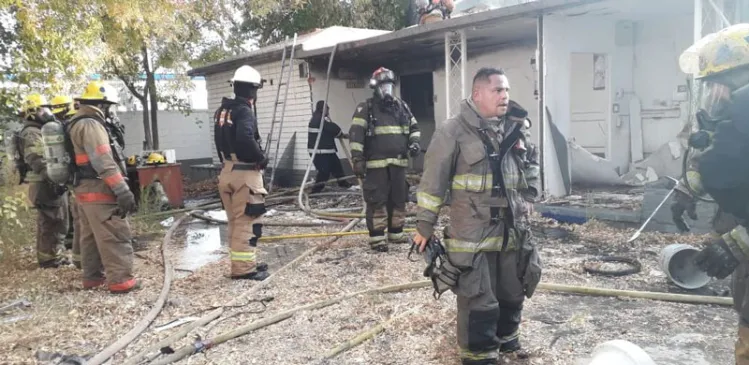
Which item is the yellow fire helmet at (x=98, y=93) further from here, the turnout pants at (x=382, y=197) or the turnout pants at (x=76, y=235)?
the turnout pants at (x=382, y=197)

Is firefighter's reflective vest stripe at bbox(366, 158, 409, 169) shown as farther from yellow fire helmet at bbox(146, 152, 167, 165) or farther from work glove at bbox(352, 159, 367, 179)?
yellow fire helmet at bbox(146, 152, 167, 165)

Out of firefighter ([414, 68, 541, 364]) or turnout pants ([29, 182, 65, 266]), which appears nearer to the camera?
firefighter ([414, 68, 541, 364])

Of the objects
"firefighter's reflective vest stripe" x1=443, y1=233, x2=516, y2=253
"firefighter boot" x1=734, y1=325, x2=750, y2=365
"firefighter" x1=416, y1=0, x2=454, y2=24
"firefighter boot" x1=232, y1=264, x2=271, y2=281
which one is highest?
"firefighter" x1=416, y1=0, x2=454, y2=24

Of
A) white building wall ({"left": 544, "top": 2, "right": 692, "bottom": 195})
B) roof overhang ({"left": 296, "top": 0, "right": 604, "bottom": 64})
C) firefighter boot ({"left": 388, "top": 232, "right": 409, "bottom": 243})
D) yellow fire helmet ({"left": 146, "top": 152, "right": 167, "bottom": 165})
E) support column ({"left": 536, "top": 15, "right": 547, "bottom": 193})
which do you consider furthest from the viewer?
yellow fire helmet ({"left": 146, "top": 152, "right": 167, "bottom": 165})

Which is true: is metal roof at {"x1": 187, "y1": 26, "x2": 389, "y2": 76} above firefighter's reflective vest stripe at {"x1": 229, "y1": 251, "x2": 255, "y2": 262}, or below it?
above

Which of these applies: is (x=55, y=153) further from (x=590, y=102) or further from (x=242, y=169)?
(x=590, y=102)

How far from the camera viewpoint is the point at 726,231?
2.46 metres

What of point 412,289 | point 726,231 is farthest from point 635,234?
point 726,231

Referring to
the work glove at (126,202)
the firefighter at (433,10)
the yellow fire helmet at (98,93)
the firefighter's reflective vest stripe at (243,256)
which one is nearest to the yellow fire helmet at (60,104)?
the yellow fire helmet at (98,93)

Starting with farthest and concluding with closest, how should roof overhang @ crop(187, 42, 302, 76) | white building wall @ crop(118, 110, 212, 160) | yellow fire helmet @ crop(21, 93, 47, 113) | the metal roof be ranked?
white building wall @ crop(118, 110, 212, 160) → roof overhang @ crop(187, 42, 302, 76) → the metal roof → yellow fire helmet @ crop(21, 93, 47, 113)

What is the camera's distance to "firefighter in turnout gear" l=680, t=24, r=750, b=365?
2.16m

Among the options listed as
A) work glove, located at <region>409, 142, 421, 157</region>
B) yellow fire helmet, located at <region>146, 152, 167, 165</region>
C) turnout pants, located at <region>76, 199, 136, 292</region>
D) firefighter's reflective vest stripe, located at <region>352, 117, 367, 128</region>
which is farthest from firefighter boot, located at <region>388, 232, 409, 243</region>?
yellow fire helmet, located at <region>146, 152, 167, 165</region>

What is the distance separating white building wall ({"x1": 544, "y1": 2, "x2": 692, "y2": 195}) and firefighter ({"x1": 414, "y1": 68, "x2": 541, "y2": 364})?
5379 millimetres

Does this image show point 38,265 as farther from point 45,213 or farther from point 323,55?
point 323,55
